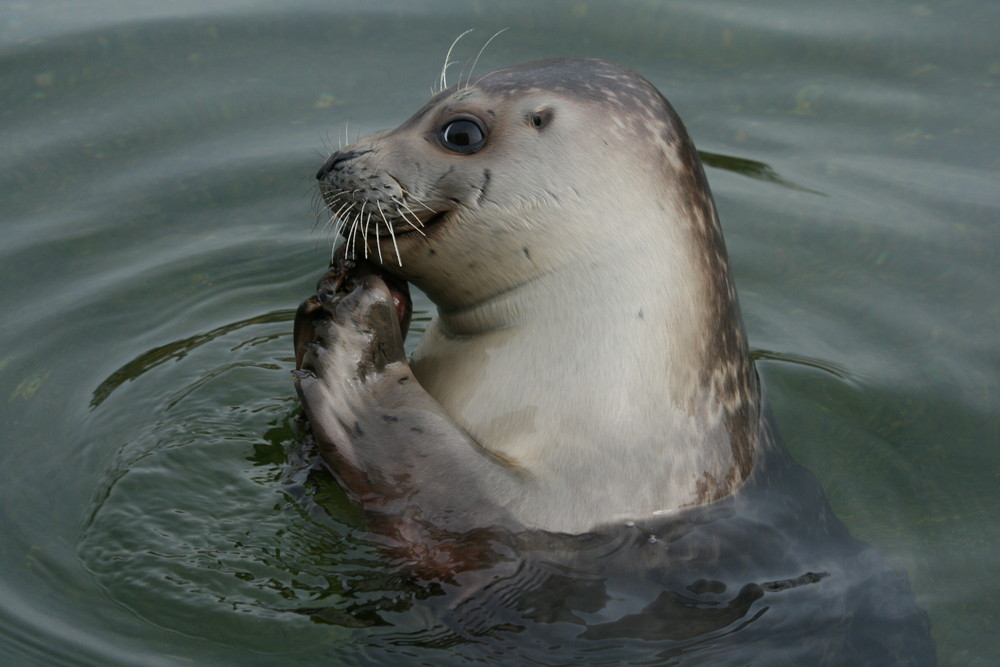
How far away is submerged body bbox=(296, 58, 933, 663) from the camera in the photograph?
4.13 metres

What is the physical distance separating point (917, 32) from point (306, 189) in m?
3.92

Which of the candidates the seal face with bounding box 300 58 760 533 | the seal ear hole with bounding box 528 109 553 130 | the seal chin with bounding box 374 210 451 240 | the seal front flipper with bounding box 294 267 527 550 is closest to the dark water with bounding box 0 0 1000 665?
the seal front flipper with bounding box 294 267 527 550

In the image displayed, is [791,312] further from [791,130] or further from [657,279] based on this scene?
[657,279]

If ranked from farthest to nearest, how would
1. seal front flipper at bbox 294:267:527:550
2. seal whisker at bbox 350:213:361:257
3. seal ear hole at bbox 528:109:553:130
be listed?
seal whisker at bbox 350:213:361:257, seal ear hole at bbox 528:109:553:130, seal front flipper at bbox 294:267:527:550

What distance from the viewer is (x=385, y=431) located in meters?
4.19

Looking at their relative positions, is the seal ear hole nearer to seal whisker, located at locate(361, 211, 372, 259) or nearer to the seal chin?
the seal chin

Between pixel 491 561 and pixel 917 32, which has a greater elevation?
pixel 917 32

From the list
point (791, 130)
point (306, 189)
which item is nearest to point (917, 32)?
point (791, 130)

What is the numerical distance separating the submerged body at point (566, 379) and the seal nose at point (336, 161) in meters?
0.01

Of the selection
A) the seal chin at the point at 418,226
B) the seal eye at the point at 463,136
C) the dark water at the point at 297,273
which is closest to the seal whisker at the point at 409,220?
the seal chin at the point at 418,226

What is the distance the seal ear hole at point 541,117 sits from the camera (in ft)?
14.1

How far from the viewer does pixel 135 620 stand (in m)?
4.20

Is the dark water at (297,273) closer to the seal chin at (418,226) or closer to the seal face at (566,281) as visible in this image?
the seal face at (566,281)

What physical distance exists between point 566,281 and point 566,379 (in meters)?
0.31
